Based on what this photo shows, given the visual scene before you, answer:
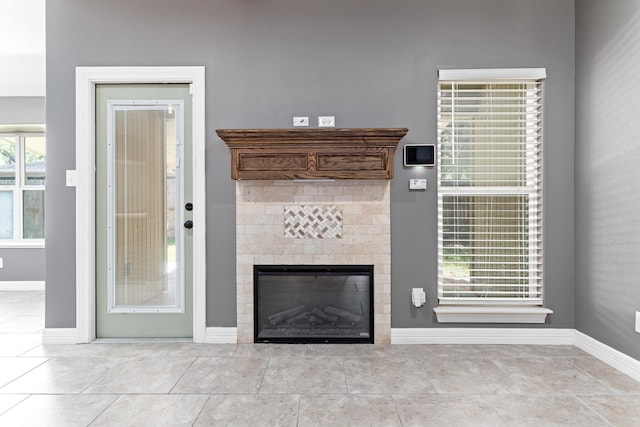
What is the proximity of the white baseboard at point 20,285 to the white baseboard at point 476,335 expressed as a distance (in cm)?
493

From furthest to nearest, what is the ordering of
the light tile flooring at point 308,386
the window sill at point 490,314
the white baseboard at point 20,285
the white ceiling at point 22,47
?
the white baseboard at point 20,285, the white ceiling at point 22,47, the window sill at point 490,314, the light tile flooring at point 308,386

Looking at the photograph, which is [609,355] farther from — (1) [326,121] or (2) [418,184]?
(1) [326,121]

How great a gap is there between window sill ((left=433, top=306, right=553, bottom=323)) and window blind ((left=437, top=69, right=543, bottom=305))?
2.8 inches

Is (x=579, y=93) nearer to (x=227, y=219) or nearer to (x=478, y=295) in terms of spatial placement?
(x=478, y=295)

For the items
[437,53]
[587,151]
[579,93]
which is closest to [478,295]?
[587,151]

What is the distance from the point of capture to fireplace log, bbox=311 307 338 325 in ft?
9.75

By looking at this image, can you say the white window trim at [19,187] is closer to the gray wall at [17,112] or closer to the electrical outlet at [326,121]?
the gray wall at [17,112]

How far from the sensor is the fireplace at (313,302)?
2945 millimetres

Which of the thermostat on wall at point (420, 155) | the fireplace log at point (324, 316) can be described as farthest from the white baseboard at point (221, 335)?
the thermostat on wall at point (420, 155)

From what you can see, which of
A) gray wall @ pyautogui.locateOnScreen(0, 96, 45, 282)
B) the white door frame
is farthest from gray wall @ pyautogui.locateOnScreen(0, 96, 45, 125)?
the white door frame

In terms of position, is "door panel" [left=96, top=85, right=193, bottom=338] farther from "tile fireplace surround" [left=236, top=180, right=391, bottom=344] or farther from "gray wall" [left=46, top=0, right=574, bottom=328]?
"tile fireplace surround" [left=236, top=180, right=391, bottom=344]

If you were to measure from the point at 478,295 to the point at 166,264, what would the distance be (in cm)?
251

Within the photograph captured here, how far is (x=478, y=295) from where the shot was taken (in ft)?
9.76

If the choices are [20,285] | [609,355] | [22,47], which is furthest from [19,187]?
[609,355]
